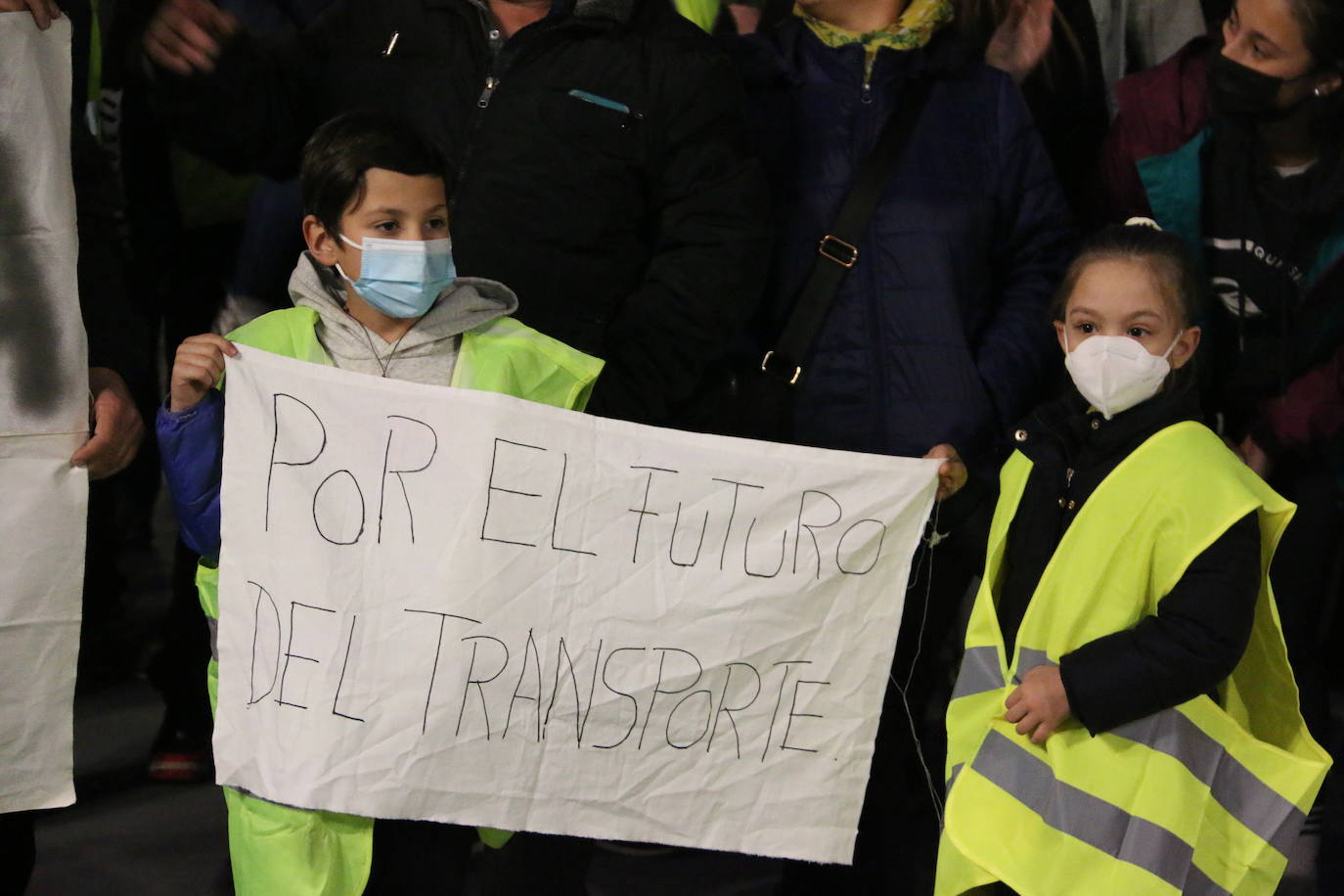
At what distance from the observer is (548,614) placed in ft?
10.2

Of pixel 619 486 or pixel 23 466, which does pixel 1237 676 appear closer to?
pixel 619 486

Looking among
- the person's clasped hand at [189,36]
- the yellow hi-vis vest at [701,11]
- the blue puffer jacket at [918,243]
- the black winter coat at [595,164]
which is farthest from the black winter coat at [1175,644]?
the person's clasped hand at [189,36]

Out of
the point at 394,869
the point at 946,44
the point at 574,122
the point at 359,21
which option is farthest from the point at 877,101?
the point at 394,869

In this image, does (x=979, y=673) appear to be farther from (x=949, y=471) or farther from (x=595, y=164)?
(x=595, y=164)

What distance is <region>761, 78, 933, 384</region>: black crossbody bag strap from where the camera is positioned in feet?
11.7

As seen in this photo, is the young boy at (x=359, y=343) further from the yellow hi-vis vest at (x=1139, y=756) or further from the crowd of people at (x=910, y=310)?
the yellow hi-vis vest at (x=1139, y=756)

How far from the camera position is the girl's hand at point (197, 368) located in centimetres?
291

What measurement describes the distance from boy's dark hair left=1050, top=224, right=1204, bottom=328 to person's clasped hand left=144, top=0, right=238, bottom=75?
5.26ft

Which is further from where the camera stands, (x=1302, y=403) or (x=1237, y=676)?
(x=1302, y=403)

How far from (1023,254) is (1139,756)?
1127 millimetres

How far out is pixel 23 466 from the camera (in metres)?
3.15

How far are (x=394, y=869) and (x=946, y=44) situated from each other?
6.18ft

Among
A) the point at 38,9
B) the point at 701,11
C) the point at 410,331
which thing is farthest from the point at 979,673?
the point at 38,9

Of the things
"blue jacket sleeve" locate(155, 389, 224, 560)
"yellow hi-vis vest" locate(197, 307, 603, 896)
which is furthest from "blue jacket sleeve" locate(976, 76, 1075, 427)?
"blue jacket sleeve" locate(155, 389, 224, 560)
